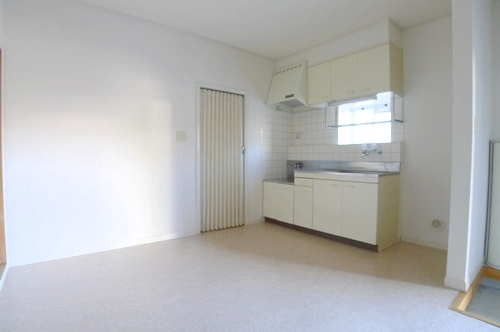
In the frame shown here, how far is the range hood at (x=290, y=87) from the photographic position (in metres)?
3.56

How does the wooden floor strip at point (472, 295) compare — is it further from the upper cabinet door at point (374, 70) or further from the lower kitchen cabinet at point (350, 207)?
the upper cabinet door at point (374, 70)

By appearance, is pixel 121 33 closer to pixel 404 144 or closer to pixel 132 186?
pixel 132 186

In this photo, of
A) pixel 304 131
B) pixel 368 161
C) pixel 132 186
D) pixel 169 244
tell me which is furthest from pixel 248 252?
pixel 304 131

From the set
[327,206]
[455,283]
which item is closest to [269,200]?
[327,206]

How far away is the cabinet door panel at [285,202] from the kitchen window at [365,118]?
3.22 ft

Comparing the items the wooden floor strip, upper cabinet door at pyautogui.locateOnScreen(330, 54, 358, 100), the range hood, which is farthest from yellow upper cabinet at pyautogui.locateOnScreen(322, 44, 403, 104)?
the wooden floor strip

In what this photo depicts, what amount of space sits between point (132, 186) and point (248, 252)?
1452 mm

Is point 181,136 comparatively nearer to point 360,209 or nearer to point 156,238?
point 156,238

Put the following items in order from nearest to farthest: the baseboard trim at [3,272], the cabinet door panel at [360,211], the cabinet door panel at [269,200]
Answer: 1. the baseboard trim at [3,272]
2. the cabinet door panel at [360,211]
3. the cabinet door panel at [269,200]

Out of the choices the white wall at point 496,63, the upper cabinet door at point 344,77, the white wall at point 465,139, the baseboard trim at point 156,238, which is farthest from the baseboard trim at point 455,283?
the baseboard trim at point 156,238

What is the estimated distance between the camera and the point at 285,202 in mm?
3627

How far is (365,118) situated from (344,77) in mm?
638

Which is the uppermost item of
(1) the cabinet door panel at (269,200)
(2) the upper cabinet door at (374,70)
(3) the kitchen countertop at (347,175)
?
(2) the upper cabinet door at (374,70)

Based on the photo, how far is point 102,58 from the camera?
8.72 feet
